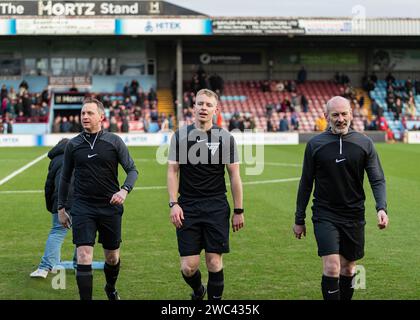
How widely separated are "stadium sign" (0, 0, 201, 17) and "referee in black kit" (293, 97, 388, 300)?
136 feet

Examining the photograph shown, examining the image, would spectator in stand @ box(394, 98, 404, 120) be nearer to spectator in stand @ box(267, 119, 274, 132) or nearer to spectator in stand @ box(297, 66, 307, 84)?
spectator in stand @ box(297, 66, 307, 84)

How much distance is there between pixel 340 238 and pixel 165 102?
44451 mm

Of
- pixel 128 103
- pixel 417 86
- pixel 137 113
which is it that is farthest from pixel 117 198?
pixel 417 86

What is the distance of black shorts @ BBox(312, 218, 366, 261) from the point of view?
7527 millimetres

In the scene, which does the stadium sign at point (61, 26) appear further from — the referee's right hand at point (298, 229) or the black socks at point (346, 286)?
the black socks at point (346, 286)

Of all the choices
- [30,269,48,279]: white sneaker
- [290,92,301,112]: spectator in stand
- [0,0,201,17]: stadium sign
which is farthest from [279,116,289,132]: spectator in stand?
[30,269,48,279]: white sneaker

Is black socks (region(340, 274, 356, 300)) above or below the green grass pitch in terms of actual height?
above

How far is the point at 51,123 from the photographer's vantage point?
48.3 m

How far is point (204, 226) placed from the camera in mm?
7852

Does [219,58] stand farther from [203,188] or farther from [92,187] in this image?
[203,188]

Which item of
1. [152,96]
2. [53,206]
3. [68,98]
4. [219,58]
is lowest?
[53,206]

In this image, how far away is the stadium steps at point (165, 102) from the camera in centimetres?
5015

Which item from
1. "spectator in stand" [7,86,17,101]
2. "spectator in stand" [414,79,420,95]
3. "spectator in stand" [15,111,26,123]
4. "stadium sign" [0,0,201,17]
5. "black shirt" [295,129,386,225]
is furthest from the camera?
"spectator in stand" [414,79,420,95]

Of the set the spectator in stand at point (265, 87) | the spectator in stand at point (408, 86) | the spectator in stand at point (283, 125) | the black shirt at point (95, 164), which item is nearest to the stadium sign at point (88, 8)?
the spectator in stand at point (265, 87)
